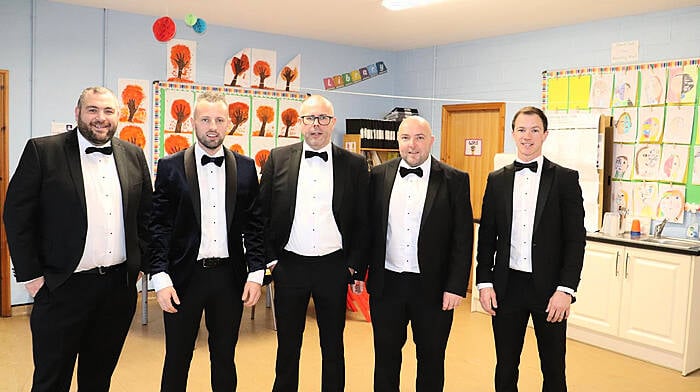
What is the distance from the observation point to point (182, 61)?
6.21 meters

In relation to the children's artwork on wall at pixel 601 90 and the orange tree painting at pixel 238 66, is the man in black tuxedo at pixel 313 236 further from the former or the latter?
the orange tree painting at pixel 238 66

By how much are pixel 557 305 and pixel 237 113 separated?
14.6ft

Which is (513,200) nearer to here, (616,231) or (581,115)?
(616,231)

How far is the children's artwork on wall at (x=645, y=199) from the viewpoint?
526cm

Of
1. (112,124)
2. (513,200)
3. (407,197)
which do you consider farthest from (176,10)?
(513,200)

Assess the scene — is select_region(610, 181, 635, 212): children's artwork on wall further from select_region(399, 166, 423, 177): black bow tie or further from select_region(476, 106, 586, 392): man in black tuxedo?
select_region(399, 166, 423, 177): black bow tie

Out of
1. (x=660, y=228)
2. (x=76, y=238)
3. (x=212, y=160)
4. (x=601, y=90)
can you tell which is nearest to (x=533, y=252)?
(x=212, y=160)

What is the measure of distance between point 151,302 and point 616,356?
13.8 feet

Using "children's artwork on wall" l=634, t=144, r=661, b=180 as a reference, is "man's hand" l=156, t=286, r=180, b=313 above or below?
below

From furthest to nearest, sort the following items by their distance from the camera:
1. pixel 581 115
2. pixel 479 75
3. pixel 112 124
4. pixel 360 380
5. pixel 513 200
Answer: pixel 479 75 → pixel 581 115 → pixel 360 380 → pixel 513 200 → pixel 112 124

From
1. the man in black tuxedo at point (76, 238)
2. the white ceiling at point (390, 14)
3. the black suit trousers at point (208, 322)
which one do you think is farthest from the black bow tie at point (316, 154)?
the white ceiling at point (390, 14)

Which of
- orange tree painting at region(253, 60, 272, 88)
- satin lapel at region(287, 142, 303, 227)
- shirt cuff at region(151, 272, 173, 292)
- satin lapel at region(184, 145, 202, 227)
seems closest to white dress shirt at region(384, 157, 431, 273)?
satin lapel at region(287, 142, 303, 227)

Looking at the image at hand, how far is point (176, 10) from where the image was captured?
18.7 feet

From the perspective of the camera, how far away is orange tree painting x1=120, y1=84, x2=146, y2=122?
589 cm
